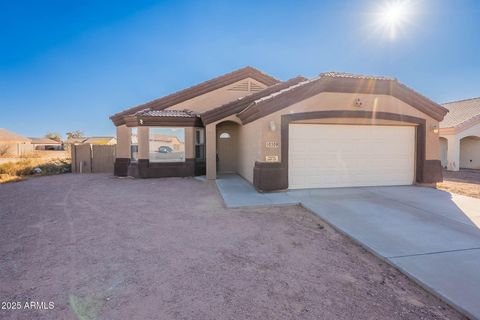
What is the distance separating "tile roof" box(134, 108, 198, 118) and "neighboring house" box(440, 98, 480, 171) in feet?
57.8

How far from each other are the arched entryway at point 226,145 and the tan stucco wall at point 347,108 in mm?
5978

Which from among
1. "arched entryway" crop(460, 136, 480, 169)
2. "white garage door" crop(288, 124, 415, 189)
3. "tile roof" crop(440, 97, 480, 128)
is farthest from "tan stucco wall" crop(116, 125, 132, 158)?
"arched entryway" crop(460, 136, 480, 169)

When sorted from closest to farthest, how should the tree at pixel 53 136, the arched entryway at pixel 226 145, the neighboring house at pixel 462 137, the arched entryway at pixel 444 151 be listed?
the arched entryway at pixel 226 145 < the neighboring house at pixel 462 137 < the arched entryway at pixel 444 151 < the tree at pixel 53 136

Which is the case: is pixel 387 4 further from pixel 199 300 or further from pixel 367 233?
pixel 199 300

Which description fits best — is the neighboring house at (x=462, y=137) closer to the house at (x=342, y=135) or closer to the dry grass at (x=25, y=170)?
the house at (x=342, y=135)

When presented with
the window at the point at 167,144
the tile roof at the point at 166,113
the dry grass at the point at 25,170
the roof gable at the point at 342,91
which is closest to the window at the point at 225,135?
the tile roof at the point at 166,113

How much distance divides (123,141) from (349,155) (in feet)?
39.3

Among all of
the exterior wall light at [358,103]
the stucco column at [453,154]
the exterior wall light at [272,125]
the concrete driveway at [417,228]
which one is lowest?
the concrete driveway at [417,228]

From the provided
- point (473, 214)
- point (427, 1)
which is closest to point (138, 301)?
point (473, 214)

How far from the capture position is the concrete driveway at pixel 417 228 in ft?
10.7

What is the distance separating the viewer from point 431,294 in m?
3.04

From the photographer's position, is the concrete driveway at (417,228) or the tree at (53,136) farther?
the tree at (53,136)

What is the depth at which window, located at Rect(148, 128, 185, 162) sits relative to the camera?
13.2 meters

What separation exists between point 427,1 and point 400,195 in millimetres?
7083
